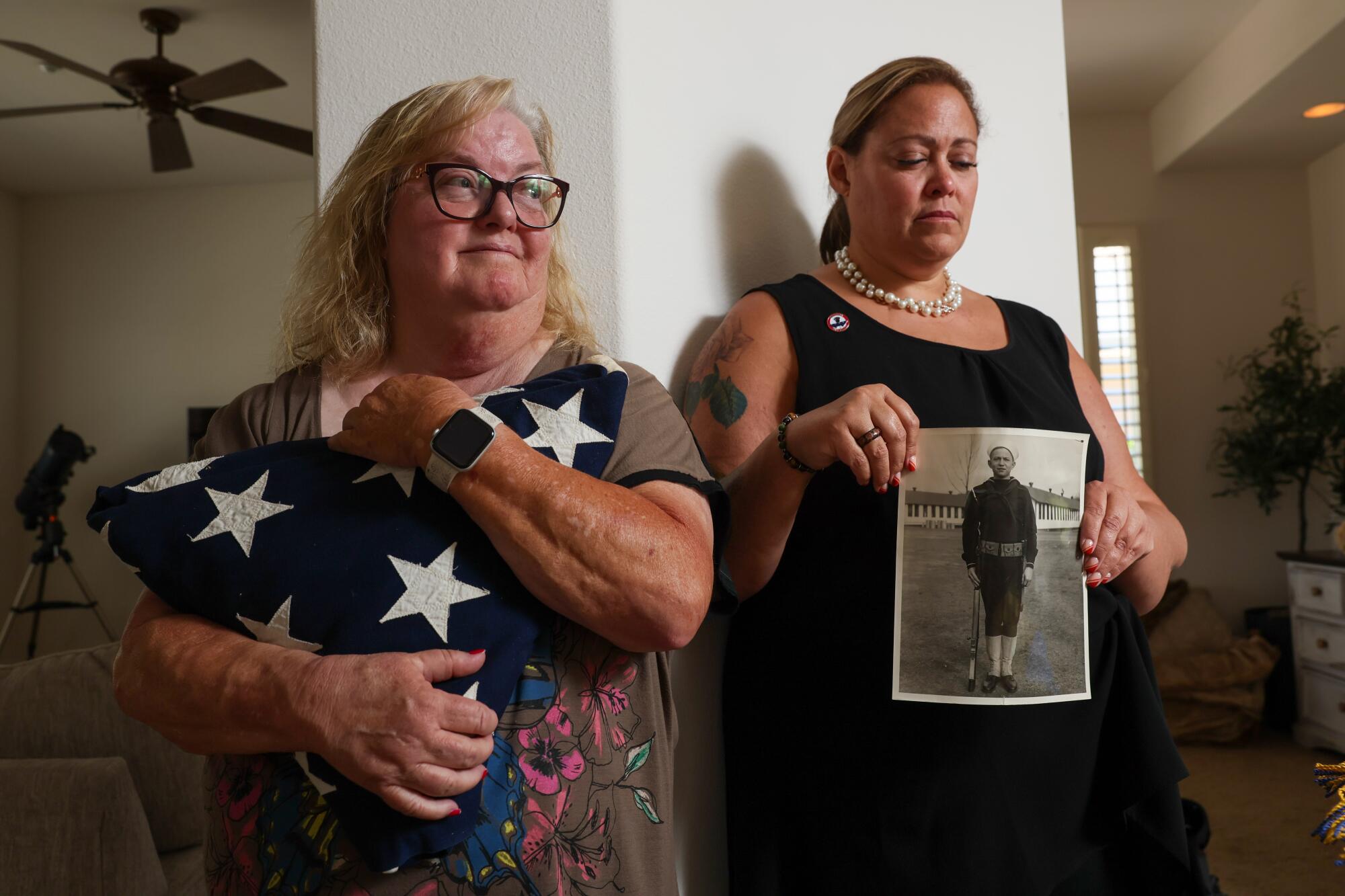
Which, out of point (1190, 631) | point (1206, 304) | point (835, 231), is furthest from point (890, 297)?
point (1206, 304)

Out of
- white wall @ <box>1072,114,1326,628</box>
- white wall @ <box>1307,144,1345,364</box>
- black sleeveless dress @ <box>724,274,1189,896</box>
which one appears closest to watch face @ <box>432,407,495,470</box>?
black sleeveless dress @ <box>724,274,1189,896</box>

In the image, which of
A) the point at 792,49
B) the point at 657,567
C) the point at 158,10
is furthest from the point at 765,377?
the point at 158,10

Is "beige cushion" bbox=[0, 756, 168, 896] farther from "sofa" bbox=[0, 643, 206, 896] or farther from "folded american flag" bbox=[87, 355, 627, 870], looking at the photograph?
"folded american flag" bbox=[87, 355, 627, 870]

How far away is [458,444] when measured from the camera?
0.75m

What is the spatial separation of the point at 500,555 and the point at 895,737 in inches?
21.8

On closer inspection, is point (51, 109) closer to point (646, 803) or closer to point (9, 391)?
point (9, 391)

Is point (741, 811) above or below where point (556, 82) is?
below

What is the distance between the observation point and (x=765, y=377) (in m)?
1.17

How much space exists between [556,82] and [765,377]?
46 centimetres

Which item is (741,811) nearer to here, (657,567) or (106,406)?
(657,567)

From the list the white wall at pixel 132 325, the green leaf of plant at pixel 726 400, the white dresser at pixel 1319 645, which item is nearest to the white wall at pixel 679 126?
the green leaf of plant at pixel 726 400

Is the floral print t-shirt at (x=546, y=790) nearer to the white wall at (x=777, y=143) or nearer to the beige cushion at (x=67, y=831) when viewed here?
the white wall at (x=777, y=143)

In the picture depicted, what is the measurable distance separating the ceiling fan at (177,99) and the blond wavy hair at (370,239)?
9.54 feet

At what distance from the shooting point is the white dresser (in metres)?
4.19
